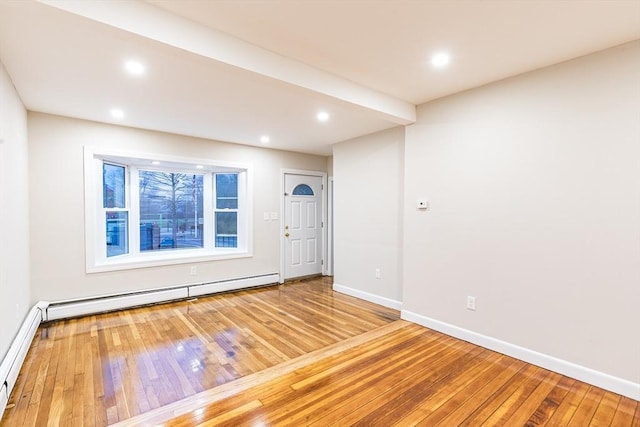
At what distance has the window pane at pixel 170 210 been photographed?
15.7ft

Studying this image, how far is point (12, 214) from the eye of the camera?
8.50ft

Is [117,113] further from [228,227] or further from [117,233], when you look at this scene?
[228,227]

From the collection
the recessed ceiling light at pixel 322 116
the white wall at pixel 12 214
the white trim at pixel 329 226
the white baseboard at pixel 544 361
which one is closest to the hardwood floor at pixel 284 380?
the white baseboard at pixel 544 361

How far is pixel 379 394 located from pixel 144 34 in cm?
277

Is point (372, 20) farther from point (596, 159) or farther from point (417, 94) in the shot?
→ point (596, 159)

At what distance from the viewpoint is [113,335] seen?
125 inches

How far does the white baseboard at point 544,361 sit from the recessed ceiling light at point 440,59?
2479 mm

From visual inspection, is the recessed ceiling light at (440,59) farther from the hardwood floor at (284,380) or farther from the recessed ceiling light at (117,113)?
the recessed ceiling light at (117,113)

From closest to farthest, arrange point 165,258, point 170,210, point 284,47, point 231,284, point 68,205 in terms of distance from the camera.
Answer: point 284,47
point 68,205
point 165,258
point 231,284
point 170,210

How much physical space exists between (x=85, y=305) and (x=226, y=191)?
8.43 ft

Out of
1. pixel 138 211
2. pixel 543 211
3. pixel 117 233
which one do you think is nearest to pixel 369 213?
pixel 543 211

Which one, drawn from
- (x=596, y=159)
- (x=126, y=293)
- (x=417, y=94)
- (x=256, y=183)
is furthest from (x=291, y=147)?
(x=596, y=159)

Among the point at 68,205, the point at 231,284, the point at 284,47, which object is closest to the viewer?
the point at 284,47

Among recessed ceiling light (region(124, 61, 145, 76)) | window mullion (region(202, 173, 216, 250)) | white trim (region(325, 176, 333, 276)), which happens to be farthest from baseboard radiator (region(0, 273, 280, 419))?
recessed ceiling light (region(124, 61, 145, 76))
